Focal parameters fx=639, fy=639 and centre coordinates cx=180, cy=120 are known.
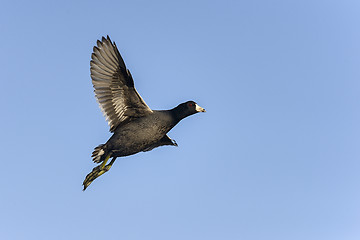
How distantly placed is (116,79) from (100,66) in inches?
20.0

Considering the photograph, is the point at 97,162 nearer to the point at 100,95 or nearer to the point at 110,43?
the point at 100,95

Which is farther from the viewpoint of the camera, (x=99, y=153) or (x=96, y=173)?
(x=96, y=173)

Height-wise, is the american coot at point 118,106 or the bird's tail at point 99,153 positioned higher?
the american coot at point 118,106

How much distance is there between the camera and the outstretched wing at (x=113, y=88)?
609 inches

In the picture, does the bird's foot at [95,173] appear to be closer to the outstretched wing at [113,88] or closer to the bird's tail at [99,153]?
the bird's tail at [99,153]

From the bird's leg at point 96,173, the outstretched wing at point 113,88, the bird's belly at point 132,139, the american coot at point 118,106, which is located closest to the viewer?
the bird's belly at point 132,139

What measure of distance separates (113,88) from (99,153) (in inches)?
64.0

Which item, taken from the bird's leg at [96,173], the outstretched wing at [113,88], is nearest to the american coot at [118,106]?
the outstretched wing at [113,88]

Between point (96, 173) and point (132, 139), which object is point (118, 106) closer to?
point (132, 139)

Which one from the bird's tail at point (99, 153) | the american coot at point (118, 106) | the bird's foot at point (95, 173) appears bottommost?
the bird's foot at point (95, 173)

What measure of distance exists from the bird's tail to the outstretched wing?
510 millimetres

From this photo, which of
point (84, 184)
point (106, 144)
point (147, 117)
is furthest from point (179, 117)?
point (84, 184)

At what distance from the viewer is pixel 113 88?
614 inches

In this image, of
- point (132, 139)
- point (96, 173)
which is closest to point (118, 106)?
point (132, 139)
